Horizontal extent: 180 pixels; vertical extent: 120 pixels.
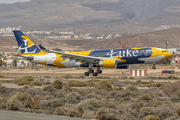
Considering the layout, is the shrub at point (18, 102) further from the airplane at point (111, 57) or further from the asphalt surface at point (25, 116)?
the airplane at point (111, 57)

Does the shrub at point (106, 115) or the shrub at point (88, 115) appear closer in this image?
the shrub at point (106, 115)

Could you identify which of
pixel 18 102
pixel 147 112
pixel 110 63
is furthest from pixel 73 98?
pixel 110 63

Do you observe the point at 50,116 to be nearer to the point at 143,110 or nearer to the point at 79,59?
the point at 143,110

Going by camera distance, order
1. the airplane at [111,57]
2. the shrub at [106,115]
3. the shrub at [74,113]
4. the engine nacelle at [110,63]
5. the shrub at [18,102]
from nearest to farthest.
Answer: the shrub at [106,115] → the shrub at [74,113] → the shrub at [18,102] → the engine nacelle at [110,63] → the airplane at [111,57]

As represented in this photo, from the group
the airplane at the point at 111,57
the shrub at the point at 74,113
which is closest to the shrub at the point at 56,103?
the shrub at the point at 74,113

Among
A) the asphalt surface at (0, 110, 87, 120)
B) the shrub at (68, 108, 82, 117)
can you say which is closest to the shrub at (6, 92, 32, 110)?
the asphalt surface at (0, 110, 87, 120)

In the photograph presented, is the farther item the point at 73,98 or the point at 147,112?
the point at 73,98

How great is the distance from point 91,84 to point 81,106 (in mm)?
16970

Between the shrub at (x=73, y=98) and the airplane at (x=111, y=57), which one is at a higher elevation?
the airplane at (x=111, y=57)

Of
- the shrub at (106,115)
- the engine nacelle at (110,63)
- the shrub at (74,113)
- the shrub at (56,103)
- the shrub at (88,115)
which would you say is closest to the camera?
the shrub at (106,115)

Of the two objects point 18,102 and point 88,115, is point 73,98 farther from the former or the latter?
point 88,115

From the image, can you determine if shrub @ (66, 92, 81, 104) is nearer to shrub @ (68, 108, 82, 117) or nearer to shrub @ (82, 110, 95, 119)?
shrub @ (68, 108, 82, 117)

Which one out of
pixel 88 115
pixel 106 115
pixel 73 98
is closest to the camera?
pixel 106 115

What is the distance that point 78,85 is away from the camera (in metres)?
36.9
